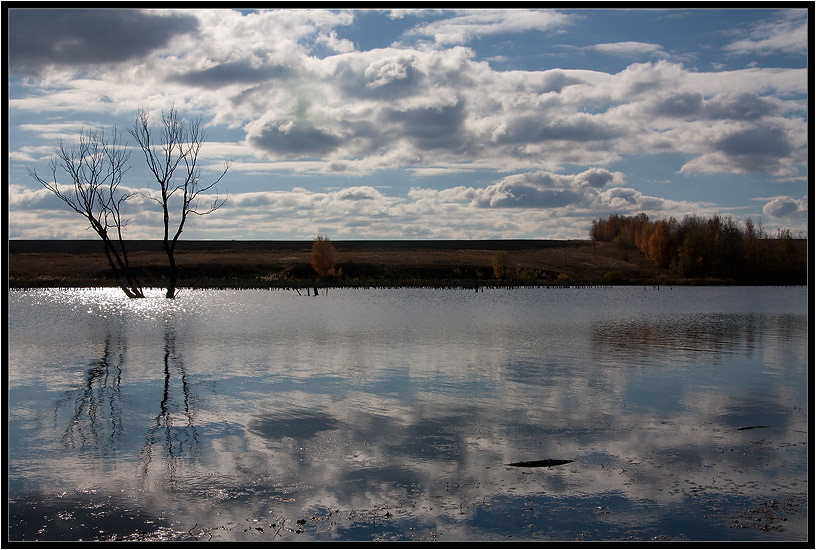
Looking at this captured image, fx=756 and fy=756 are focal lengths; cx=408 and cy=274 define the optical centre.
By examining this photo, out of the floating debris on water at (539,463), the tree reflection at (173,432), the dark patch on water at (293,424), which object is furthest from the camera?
the dark patch on water at (293,424)

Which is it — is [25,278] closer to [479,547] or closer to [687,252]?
[687,252]

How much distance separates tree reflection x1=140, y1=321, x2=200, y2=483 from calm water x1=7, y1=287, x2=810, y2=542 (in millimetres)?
73

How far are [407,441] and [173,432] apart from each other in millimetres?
5056

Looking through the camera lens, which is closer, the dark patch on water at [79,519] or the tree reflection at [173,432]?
the dark patch on water at [79,519]

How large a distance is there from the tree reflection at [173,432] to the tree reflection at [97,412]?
0.71 metres

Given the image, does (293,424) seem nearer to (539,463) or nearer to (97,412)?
(97,412)

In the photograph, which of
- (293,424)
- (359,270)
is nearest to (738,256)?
(359,270)

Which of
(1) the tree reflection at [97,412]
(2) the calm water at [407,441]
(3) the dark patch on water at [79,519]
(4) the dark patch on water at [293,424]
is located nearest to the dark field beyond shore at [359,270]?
(2) the calm water at [407,441]

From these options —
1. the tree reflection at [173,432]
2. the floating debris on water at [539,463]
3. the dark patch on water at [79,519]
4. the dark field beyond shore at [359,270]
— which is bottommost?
the dark patch on water at [79,519]

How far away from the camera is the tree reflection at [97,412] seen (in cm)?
1508

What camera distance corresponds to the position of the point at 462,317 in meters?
51.2

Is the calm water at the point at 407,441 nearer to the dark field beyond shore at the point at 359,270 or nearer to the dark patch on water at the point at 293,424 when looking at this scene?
the dark patch on water at the point at 293,424

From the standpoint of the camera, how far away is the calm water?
10641mm

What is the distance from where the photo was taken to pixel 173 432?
1606 cm
